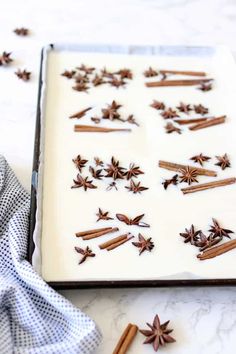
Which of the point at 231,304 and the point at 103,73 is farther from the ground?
the point at 103,73

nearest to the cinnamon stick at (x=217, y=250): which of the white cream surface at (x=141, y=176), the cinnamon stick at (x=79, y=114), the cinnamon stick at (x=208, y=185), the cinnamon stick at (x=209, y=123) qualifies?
the white cream surface at (x=141, y=176)

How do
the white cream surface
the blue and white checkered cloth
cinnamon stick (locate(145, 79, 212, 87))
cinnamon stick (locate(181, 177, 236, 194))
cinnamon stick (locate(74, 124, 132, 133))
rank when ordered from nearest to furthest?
the blue and white checkered cloth < the white cream surface < cinnamon stick (locate(181, 177, 236, 194)) < cinnamon stick (locate(74, 124, 132, 133)) < cinnamon stick (locate(145, 79, 212, 87))

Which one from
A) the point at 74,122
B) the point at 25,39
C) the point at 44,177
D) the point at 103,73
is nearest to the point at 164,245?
the point at 44,177

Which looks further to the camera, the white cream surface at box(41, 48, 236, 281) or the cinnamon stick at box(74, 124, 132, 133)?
the cinnamon stick at box(74, 124, 132, 133)

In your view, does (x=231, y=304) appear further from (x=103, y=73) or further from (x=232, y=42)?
(x=232, y=42)

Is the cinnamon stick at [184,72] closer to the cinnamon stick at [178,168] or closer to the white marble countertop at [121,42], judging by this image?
the white marble countertop at [121,42]

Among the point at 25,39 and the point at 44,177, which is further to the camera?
the point at 25,39

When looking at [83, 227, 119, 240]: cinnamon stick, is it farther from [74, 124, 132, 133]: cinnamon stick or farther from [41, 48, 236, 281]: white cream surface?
[74, 124, 132, 133]: cinnamon stick

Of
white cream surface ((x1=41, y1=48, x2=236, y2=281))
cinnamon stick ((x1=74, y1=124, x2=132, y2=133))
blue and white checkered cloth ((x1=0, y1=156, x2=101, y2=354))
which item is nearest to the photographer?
blue and white checkered cloth ((x1=0, y1=156, x2=101, y2=354))

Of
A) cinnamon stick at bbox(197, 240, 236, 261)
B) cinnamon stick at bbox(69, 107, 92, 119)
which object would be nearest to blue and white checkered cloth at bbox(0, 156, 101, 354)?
cinnamon stick at bbox(197, 240, 236, 261)
